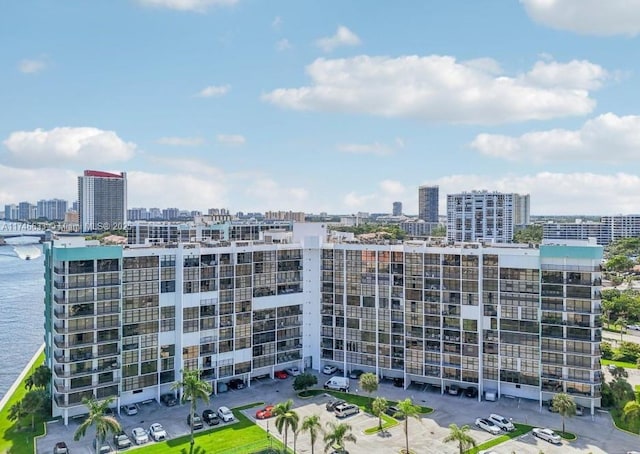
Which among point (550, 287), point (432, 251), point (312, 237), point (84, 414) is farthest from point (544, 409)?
point (84, 414)

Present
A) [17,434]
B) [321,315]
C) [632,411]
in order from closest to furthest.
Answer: [632,411]
[17,434]
[321,315]

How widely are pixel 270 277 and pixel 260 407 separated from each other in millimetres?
17013

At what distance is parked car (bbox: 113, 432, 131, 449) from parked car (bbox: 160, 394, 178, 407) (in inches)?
332

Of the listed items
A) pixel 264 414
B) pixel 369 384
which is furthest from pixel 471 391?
pixel 264 414

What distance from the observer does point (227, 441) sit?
166 feet

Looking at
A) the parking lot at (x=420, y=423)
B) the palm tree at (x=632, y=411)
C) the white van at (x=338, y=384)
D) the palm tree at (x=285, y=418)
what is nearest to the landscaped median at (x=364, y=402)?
the white van at (x=338, y=384)

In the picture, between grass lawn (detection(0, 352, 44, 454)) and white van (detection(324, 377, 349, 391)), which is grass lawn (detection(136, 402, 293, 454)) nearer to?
grass lawn (detection(0, 352, 44, 454))

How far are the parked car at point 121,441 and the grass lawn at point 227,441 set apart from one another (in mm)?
1499

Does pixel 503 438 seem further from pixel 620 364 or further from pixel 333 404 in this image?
pixel 620 364

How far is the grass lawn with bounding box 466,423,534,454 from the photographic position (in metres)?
48.6

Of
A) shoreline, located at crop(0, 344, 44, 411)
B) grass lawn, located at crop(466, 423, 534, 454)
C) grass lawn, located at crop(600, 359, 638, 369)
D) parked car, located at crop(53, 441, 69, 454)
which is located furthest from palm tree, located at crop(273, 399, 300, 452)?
grass lawn, located at crop(600, 359, 638, 369)

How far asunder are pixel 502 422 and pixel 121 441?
1524 inches

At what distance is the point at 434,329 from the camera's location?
2506 inches

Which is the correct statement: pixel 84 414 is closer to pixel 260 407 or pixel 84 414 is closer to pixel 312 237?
pixel 260 407
